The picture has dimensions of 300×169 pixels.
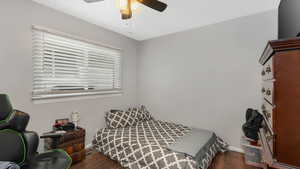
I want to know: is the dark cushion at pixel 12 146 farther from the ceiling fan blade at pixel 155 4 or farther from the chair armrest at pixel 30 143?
the ceiling fan blade at pixel 155 4

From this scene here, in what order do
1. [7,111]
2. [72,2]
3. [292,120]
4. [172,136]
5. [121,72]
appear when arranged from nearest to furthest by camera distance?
[292,120] < [7,111] < [72,2] < [172,136] < [121,72]

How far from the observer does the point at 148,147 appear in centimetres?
195

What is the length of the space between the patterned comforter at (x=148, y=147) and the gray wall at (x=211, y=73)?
1.53 ft

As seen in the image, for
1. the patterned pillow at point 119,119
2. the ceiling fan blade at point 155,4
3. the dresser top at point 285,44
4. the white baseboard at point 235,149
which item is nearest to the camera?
the dresser top at point 285,44

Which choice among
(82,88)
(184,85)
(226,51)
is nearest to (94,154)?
(82,88)

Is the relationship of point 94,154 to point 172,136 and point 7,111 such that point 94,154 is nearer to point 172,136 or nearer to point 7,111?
point 172,136

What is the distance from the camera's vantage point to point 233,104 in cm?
251

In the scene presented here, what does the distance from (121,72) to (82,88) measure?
1.02 m

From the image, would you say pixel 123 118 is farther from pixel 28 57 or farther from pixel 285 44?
pixel 285 44

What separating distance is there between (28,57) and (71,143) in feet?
4.45

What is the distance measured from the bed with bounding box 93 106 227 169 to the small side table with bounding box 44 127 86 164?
0.35 metres

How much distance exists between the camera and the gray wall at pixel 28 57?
1.75 metres

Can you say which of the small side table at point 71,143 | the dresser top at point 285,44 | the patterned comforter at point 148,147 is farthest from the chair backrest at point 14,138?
the dresser top at point 285,44

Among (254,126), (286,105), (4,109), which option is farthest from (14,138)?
(254,126)
